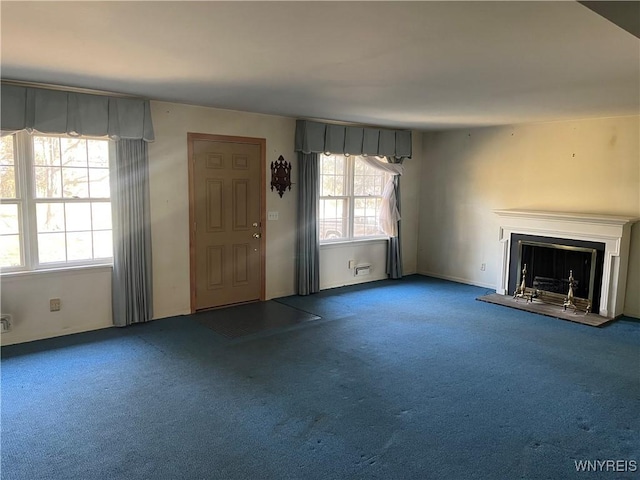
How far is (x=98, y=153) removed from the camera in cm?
462

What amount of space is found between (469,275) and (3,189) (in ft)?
19.2

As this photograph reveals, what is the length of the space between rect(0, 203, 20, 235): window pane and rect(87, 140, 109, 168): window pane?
2.58 ft

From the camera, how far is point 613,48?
2732 mm

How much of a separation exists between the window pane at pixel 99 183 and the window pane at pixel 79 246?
40 cm

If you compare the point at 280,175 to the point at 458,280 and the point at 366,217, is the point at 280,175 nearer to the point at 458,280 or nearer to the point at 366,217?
the point at 366,217

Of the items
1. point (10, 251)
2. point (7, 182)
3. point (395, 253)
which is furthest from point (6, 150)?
point (395, 253)

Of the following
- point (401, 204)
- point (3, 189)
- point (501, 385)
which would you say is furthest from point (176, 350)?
point (401, 204)

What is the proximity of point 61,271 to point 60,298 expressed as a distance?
26 cm

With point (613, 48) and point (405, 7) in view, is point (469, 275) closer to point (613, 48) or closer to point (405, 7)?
point (613, 48)

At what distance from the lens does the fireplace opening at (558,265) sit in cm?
548

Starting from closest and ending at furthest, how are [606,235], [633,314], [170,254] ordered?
[170,254] < [606,235] < [633,314]

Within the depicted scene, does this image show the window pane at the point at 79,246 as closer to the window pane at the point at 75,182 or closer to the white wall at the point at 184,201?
the window pane at the point at 75,182

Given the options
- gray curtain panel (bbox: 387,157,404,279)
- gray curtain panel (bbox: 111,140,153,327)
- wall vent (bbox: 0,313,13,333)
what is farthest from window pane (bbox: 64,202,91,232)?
gray curtain panel (bbox: 387,157,404,279)

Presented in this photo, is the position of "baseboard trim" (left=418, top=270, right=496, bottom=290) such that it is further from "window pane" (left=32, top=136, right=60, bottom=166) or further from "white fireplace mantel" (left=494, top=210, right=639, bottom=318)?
"window pane" (left=32, top=136, right=60, bottom=166)
